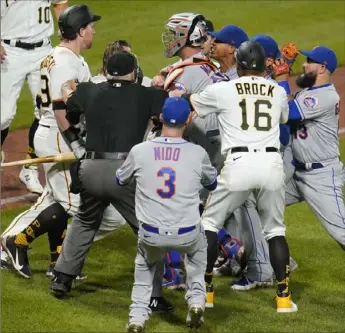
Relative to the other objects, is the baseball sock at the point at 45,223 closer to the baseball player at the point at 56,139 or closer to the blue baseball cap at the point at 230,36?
the baseball player at the point at 56,139

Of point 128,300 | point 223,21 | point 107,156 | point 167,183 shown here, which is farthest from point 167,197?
point 223,21

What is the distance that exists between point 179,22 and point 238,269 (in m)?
2.03

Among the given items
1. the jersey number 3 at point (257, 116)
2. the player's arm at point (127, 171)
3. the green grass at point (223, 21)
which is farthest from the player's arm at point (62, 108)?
the green grass at point (223, 21)

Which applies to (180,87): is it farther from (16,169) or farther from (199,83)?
(16,169)

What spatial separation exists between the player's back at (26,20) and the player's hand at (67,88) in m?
3.36

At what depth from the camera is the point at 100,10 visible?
18.4 metres

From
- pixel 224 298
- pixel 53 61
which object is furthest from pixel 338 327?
pixel 53 61

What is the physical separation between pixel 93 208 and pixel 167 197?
952 millimetres

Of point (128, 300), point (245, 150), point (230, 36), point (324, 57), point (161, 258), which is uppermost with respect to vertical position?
point (230, 36)

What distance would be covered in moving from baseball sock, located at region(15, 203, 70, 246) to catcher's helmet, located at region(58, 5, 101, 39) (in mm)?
1340

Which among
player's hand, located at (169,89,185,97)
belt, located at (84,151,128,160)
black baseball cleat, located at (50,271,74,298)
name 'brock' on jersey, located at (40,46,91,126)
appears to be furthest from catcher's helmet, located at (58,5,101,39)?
black baseball cleat, located at (50,271,74,298)

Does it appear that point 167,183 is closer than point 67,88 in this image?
Yes

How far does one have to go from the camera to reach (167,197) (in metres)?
7.12

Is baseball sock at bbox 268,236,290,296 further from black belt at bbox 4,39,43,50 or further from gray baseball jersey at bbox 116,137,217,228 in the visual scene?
black belt at bbox 4,39,43,50
